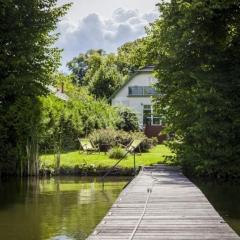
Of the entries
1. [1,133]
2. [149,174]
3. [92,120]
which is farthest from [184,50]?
[92,120]

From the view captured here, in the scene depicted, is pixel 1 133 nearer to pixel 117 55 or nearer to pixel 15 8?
pixel 15 8

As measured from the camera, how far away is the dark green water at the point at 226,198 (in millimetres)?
14941

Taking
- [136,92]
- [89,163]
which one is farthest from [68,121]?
[136,92]

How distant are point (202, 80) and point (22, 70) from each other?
9.22 meters

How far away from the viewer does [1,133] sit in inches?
1055

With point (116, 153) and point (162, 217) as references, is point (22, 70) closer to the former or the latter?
point (116, 153)

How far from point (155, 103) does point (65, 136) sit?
26.9ft

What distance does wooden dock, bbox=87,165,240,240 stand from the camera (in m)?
9.91

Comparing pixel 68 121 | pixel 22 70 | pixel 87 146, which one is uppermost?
pixel 22 70

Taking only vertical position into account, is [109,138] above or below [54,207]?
above

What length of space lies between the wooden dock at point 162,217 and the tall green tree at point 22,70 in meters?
10.3

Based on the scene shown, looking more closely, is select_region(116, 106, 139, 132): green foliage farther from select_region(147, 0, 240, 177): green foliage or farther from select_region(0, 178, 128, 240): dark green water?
select_region(0, 178, 128, 240): dark green water

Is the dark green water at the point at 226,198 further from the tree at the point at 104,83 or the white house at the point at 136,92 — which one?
the tree at the point at 104,83

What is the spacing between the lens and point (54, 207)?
1702cm
